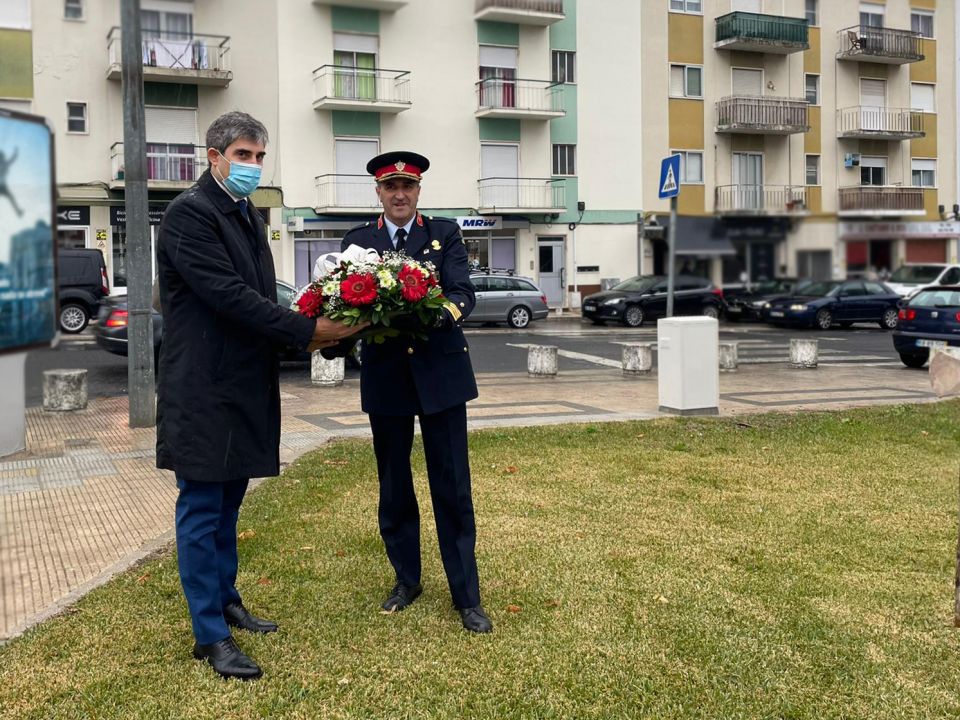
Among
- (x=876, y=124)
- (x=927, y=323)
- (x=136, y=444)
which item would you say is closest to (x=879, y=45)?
(x=876, y=124)

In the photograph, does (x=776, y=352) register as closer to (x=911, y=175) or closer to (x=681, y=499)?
(x=911, y=175)

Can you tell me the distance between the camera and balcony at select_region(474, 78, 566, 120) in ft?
112

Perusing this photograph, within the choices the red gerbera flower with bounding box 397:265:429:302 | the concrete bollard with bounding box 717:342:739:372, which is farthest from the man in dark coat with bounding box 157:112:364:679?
the concrete bollard with bounding box 717:342:739:372

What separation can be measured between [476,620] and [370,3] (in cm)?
3058

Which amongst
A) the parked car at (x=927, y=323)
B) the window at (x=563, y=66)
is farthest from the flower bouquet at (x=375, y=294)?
the window at (x=563, y=66)

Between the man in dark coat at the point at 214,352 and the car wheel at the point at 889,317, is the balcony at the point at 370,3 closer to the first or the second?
the car wheel at the point at 889,317

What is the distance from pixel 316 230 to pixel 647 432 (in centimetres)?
2381

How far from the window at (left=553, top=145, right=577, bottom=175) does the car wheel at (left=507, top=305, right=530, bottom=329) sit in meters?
9.96

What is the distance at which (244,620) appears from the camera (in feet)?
13.9

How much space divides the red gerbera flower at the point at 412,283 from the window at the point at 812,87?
30.8 m

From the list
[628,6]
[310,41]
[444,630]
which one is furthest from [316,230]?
[444,630]

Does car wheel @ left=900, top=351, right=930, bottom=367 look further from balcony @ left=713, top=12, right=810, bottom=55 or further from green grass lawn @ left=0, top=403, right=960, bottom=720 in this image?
balcony @ left=713, top=12, right=810, bottom=55

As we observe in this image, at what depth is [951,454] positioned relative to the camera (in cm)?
848

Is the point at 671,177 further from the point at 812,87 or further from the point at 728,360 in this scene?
the point at 812,87
